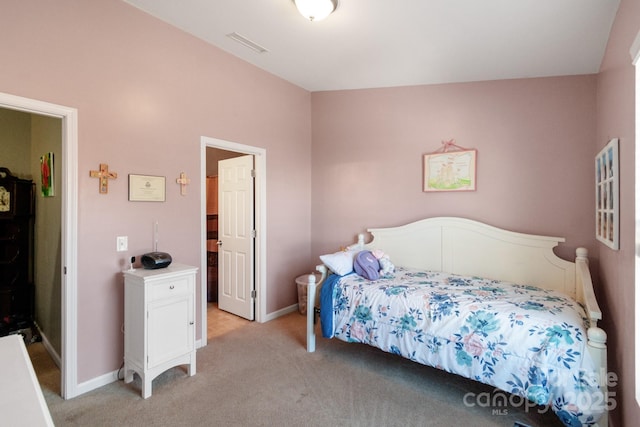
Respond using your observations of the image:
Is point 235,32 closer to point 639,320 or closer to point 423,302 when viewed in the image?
point 423,302

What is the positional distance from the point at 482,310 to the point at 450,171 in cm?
170

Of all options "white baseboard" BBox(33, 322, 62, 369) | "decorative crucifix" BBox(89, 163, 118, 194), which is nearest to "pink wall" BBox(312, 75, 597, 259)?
"decorative crucifix" BBox(89, 163, 118, 194)

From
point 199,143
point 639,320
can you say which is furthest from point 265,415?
point 199,143

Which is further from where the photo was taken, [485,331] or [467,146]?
[467,146]

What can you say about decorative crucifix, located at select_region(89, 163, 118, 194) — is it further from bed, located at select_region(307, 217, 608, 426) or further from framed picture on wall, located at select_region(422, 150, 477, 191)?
framed picture on wall, located at select_region(422, 150, 477, 191)

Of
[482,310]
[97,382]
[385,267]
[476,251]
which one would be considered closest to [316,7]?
[385,267]

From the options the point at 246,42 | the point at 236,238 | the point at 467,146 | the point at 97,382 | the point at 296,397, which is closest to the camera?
the point at 296,397

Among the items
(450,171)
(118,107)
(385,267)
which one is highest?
(118,107)

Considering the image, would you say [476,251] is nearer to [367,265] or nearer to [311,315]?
[367,265]

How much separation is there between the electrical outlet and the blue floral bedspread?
5.53ft

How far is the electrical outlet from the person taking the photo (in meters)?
2.54

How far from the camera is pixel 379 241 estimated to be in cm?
379

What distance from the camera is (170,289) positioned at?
8.06 ft

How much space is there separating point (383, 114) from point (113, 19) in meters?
2.70
